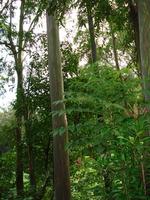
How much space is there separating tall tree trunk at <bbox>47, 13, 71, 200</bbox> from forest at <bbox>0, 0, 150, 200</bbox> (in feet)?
0.08

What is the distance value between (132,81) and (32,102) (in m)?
9.08

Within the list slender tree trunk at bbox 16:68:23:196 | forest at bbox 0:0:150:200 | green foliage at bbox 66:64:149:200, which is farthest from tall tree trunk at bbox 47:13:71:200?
green foliage at bbox 66:64:149:200

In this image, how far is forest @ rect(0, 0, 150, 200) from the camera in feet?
11.3

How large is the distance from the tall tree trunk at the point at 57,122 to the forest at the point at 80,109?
0.03 metres

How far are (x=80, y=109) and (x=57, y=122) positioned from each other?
6916 mm

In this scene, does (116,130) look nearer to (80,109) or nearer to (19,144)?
(80,109)

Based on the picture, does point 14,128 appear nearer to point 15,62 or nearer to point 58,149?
point 15,62

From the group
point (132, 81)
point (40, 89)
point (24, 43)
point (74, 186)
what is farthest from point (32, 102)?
point (132, 81)

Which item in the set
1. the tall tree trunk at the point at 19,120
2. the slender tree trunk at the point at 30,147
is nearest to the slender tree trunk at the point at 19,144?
the tall tree trunk at the point at 19,120

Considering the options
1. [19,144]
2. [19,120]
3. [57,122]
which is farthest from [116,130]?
[19,120]

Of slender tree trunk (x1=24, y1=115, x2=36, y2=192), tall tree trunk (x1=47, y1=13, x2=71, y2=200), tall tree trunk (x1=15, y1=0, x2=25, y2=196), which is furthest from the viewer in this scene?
tall tree trunk (x1=15, y1=0, x2=25, y2=196)

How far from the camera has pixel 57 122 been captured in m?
10.6

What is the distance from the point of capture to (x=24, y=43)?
53.0 ft

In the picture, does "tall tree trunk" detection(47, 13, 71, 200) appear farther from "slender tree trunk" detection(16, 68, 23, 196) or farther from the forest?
"slender tree trunk" detection(16, 68, 23, 196)
